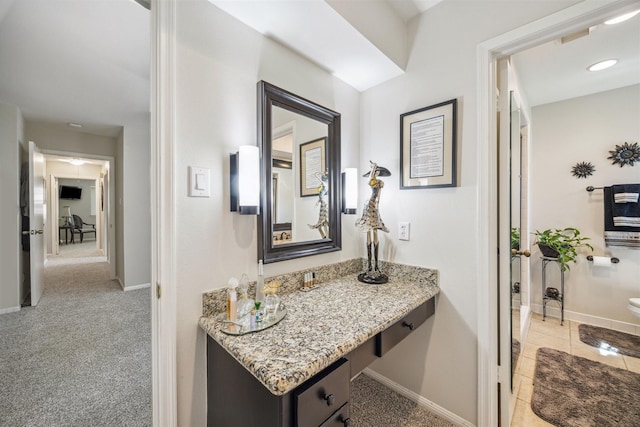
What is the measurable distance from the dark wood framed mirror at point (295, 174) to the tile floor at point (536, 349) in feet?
5.21

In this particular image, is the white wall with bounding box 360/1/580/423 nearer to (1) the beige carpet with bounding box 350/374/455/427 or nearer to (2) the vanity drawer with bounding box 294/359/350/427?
(1) the beige carpet with bounding box 350/374/455/427

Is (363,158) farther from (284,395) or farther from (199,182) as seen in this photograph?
(284,395)

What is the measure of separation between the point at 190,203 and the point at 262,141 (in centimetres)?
48

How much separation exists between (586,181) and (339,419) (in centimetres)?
359

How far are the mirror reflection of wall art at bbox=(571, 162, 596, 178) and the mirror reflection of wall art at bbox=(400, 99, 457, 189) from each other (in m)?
2.48

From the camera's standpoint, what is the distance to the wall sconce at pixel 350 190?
1802 mm

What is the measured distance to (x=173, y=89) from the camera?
106 cm

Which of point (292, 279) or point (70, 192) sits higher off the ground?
point (70, 192)

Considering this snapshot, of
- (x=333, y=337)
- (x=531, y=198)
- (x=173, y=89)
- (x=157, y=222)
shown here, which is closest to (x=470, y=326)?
(x=333, y=337)

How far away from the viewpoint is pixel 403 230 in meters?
1.75

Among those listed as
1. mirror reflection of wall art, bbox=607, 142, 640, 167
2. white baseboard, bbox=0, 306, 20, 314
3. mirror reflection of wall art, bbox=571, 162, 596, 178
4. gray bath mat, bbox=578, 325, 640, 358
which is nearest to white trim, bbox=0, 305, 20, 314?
white baseboard, bbox=0, 306, 20, 314

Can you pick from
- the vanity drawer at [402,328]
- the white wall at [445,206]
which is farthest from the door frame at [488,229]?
the vanity drawer at [402,328]

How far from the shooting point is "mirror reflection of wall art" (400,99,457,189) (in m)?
1.52

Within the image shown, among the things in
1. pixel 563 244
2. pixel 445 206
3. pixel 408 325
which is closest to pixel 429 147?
pixel 445 206
